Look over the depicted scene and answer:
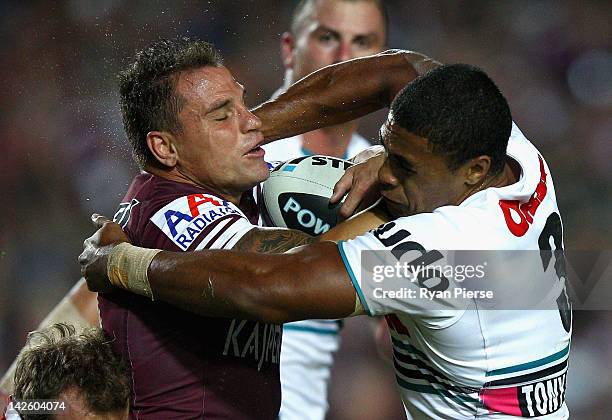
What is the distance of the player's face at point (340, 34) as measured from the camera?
6043 mm

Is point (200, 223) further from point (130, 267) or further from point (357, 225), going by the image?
point (357, 225)

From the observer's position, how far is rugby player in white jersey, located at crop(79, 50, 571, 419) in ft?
8.38

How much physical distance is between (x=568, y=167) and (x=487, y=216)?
184 inches

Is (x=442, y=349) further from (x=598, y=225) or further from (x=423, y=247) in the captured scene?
(x=598, y=225)

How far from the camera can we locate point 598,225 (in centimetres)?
682

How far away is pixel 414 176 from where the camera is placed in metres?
2.73

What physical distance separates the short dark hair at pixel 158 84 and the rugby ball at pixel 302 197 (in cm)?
40

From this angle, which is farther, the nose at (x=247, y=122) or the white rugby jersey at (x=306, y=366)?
the white rugby jersey at (x=306, y=366)

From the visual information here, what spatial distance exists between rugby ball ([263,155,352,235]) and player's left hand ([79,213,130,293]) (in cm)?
54

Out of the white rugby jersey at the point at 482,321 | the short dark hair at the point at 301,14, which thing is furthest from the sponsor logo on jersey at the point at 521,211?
the short dark hair at the point at 301,14

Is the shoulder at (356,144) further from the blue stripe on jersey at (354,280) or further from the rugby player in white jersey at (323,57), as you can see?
the blue stripe on jersey at (354,280)

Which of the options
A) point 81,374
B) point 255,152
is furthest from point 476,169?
point 81,374

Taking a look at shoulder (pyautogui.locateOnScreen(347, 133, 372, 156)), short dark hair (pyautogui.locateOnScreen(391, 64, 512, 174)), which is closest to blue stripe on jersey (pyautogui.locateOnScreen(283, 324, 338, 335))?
shoulder (pyautogui.locateOnScreen(347, 133, 372, 156))

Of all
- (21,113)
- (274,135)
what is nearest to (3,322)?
(21,113)
